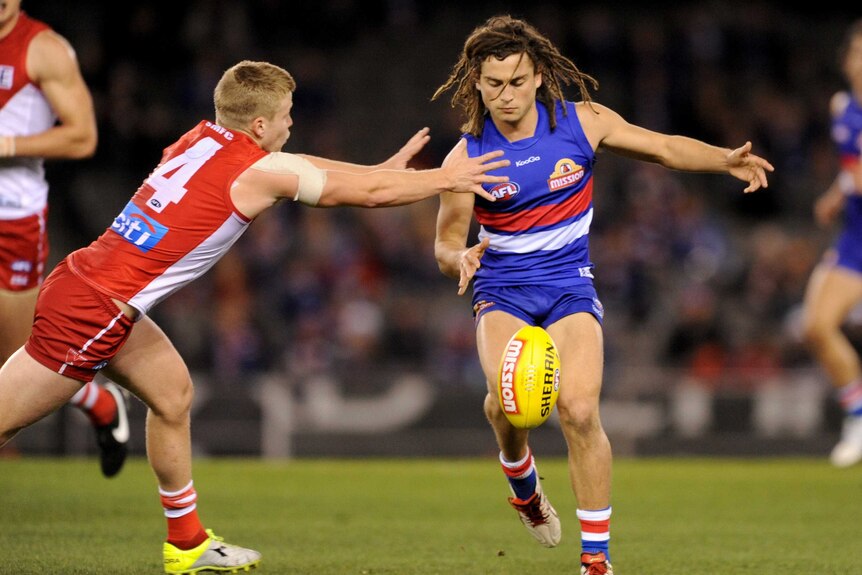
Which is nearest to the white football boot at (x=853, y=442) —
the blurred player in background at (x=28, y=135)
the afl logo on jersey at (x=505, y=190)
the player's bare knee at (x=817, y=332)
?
the player's bare knee at (x=817, y=332)

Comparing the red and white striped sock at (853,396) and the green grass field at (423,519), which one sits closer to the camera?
the green grass field at (423,519)

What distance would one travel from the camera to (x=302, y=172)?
5.38 meters

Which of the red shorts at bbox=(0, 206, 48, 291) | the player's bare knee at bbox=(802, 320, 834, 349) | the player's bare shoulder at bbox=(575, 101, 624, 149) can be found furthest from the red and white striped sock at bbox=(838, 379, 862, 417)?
the red shorts at bbox=(0, 206, 48, 291)

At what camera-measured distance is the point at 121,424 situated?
782 centimetres

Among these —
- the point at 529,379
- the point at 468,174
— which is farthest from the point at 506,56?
the point at 529,379

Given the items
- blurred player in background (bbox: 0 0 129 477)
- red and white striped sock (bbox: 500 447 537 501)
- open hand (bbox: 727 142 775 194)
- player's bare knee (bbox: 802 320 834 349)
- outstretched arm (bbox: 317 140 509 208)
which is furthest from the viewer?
player's bare knee (bbox: 802 320 834 349)

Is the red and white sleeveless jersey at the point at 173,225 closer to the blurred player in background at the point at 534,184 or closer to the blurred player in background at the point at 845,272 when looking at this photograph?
the blurred player in background at the point at 534,184

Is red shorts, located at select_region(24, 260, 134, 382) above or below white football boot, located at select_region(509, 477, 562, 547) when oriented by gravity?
above

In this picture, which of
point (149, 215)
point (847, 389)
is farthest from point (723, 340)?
point (149, 215)

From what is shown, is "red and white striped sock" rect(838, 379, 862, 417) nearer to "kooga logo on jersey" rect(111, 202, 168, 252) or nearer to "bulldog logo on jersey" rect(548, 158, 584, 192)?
"bulldog logo on jersey" rect(548, 158, 584, 192)

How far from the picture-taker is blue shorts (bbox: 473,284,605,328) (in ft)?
20.1

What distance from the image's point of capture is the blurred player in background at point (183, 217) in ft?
17.6

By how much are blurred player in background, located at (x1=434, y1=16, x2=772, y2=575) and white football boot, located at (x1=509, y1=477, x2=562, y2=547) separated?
0.27 meters

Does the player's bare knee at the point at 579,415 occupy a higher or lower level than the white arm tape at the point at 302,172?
lower
